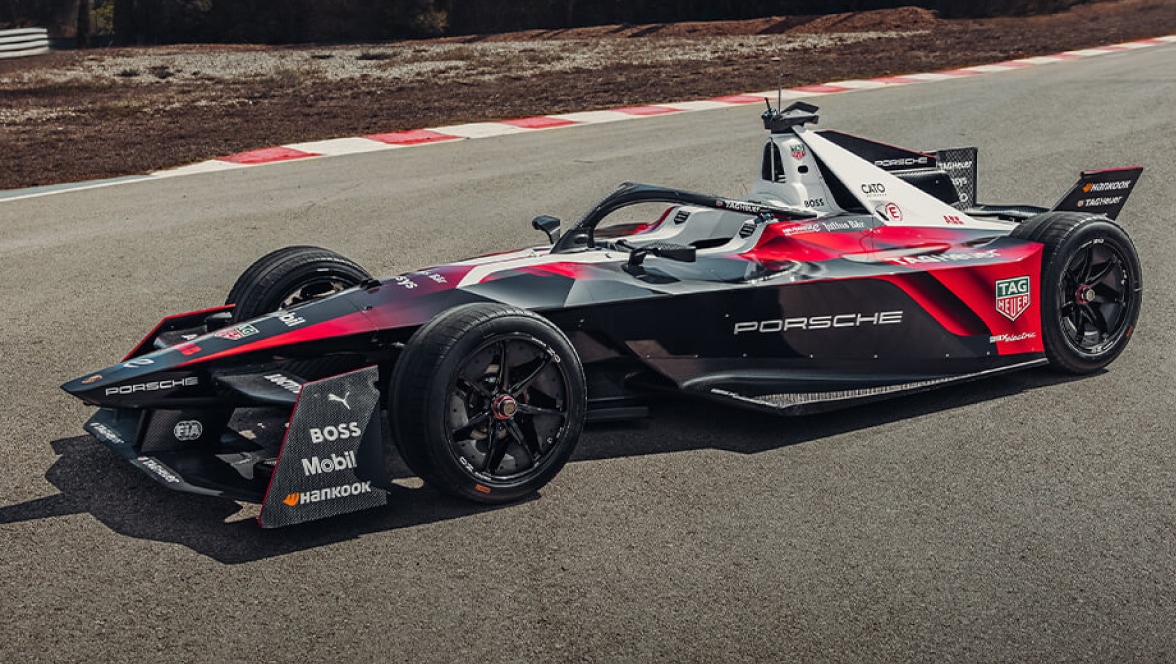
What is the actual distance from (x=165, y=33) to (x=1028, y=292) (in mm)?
34447

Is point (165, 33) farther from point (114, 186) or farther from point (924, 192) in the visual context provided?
point (924, 192)

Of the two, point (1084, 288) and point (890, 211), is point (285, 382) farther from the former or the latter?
point (1084, 288)

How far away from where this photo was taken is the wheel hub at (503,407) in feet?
17.5

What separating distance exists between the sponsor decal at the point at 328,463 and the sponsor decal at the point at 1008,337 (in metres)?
3.73

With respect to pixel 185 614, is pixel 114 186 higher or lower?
higher

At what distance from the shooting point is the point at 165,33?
120 feet

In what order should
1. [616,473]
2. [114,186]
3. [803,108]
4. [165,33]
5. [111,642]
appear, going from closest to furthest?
[111,642], [616,473], [803,108], [114,186], [165,33]

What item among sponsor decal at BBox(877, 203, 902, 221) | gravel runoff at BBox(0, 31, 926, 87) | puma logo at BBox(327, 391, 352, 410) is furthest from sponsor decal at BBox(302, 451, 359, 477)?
gravel runoff at BBox(0, 31, 926, 87)

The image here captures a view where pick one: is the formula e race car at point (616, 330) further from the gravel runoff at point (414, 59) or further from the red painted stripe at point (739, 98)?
the gravel runoff at point (414, 59)

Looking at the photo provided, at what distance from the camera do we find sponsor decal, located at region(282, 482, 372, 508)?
194 inches

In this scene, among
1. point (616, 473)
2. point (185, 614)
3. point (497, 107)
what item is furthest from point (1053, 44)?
point (185, 614)

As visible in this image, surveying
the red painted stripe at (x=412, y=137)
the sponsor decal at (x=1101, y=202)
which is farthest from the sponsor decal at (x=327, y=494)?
the red painted stripe at (x=412, y=137)

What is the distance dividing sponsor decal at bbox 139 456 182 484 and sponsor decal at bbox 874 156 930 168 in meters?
4.73

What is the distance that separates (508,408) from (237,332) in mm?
1409
